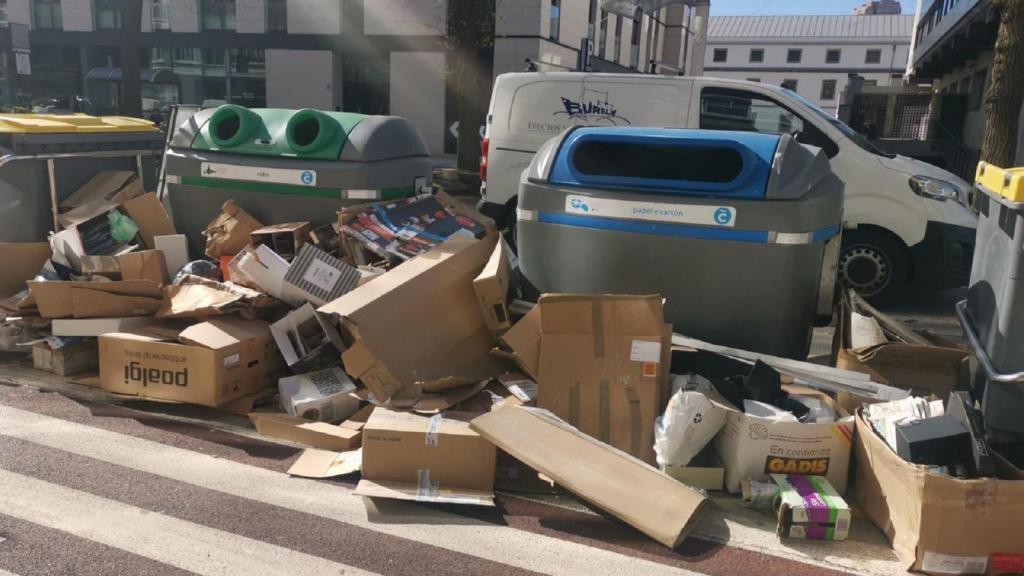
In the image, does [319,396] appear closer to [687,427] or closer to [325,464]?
[325,464]

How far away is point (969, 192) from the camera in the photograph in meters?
6.85

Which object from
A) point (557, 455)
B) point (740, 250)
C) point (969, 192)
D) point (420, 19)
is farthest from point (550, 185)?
point (420, 19)

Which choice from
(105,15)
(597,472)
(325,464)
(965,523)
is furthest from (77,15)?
(965,523)

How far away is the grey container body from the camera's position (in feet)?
9.59

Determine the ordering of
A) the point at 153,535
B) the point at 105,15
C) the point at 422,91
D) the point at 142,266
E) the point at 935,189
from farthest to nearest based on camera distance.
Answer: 1. the point at 105,15
2. the point at 422,91
3. the point at 935,189
4. the point at 142,266
5. the point at 153,535

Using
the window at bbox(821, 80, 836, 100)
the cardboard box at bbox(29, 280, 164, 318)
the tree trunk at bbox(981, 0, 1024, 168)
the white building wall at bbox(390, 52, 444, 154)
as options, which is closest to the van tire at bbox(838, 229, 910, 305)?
the tree trunk at bbox(981, 0, 1024, 168)

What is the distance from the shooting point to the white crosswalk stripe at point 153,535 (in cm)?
274

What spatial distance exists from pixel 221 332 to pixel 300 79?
20892mm

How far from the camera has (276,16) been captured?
2355cm

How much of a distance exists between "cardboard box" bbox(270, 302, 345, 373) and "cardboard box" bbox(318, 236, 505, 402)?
15cm

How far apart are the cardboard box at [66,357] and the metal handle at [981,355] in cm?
479

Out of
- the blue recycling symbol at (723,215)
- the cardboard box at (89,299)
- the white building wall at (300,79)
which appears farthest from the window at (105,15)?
the blue recycling symbol at (723,215)

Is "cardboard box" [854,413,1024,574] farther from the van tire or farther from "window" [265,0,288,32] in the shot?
"window" [265,0,288,32]

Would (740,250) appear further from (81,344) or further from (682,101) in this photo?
(81,344)
